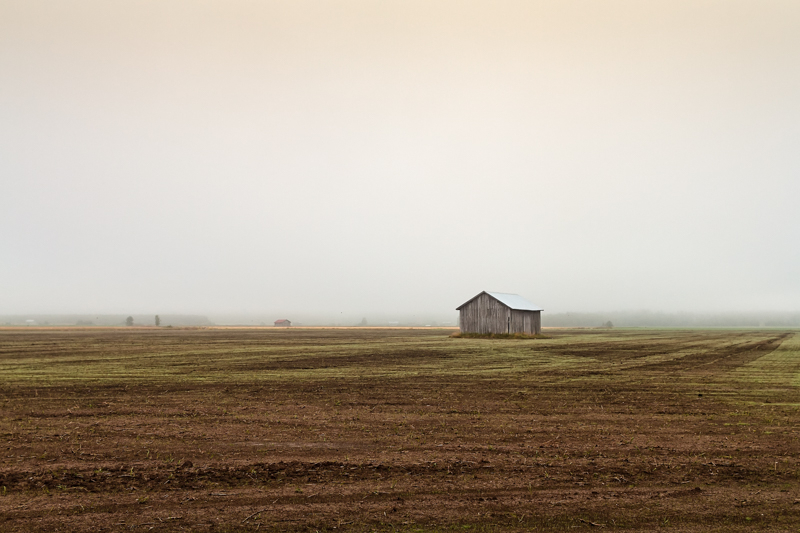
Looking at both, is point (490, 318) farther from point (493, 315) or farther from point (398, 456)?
point (398, 456)

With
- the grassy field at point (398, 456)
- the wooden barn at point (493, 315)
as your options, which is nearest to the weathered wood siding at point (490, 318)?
the wooden barn at point (493, 315)

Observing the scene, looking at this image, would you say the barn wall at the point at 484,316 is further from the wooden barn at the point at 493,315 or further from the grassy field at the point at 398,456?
the grassy field at the point at 398,456

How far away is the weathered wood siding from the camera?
58.6m

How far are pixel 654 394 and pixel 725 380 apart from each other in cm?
616

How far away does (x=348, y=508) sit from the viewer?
6867mm

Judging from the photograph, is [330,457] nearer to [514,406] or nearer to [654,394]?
[514,406]

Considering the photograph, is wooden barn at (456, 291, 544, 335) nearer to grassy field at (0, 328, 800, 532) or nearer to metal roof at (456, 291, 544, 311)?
metal roof at (456, 291, 544, 311)

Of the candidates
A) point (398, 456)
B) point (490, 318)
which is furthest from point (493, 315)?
point (398, 456)

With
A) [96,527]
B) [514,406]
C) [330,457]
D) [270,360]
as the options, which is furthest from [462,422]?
[270,360]

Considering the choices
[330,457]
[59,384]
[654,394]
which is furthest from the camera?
[59,384]

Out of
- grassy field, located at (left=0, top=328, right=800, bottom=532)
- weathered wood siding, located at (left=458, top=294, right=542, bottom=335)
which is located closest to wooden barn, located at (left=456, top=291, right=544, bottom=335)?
weathered wood siding, located at (left=458, top=294, right=542, bottom=335)

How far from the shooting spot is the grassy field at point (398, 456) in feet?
21.8

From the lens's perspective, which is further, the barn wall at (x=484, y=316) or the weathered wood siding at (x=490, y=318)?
the barn wall at (x=484, y=316)

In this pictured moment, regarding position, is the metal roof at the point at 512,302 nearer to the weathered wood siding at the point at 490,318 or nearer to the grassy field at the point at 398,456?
the weathered wood siding at the point at 490,318
